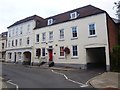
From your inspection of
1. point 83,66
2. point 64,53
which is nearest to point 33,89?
point 83,66

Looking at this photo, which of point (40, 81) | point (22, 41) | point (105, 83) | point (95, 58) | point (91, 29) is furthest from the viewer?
point (22, 41)

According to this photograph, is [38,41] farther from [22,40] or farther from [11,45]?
[11,45]

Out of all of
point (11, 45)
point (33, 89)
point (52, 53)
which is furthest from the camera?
point (11, 45)

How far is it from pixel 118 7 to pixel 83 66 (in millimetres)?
9573

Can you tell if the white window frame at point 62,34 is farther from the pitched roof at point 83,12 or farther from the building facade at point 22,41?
the building facade at point 22,41

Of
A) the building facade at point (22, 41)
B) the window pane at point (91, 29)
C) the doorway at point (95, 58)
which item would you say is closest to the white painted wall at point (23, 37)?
the building facade at point (22, 41)

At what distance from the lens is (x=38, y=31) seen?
3206cm

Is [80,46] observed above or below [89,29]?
below

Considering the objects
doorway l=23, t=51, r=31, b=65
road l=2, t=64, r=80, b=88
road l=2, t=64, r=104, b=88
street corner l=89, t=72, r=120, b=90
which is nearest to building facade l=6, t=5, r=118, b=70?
doorway l=23, t=51, r=31, b=65

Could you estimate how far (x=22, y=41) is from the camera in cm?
3659

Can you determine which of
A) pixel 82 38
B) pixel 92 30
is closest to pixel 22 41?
pixel 82 38

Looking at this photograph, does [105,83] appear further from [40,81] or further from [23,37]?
[23,37]

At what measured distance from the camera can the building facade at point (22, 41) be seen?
3422 centimetres

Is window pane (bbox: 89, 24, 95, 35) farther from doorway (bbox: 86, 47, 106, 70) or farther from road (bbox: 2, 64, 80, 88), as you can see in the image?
road (bbox: 2, 64, 80, 88)
